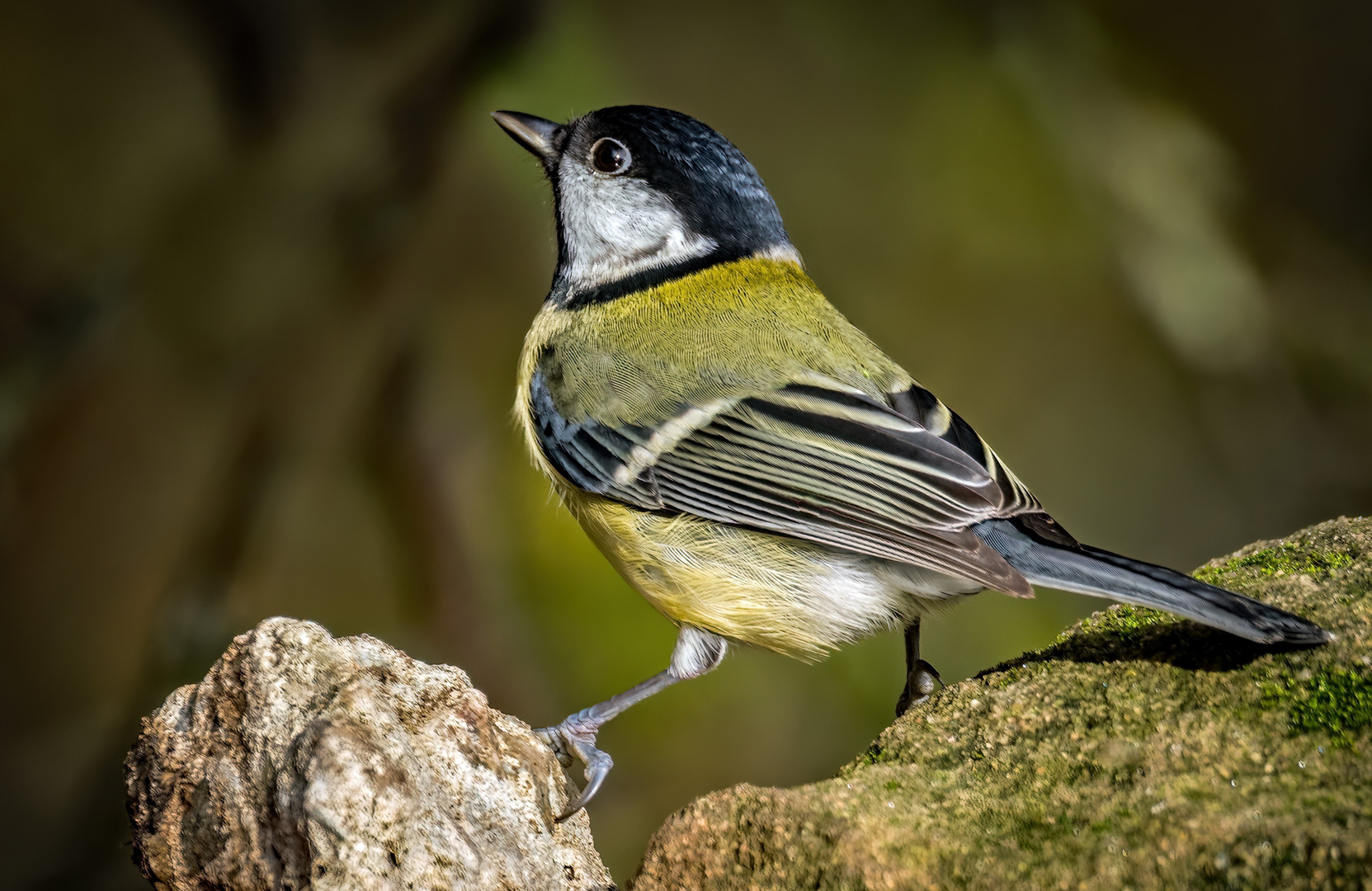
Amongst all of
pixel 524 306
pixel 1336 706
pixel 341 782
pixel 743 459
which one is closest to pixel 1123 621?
pixel 1336 706

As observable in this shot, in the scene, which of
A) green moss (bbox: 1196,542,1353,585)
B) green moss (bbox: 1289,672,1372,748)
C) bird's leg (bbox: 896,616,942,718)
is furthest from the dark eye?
green moss (bbox: 1289,672,1372,748)

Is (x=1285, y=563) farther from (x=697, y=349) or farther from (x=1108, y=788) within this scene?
(x=697, y=349)

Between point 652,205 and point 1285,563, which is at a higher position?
point 652,205

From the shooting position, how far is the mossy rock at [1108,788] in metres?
1.26

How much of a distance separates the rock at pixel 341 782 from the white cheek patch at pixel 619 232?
1.27 metres

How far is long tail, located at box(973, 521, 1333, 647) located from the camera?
1.57 meters

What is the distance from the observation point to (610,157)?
2750mm

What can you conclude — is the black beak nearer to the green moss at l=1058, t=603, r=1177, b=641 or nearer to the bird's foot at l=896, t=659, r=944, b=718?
the bird's foot at l=896, t=659, r=944, b=718

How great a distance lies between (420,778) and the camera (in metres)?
1.54

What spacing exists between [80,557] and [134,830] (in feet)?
7.31

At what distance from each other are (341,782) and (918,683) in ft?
4.81

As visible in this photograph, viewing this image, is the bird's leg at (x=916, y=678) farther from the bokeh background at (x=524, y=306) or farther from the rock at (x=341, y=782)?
the bokeh background at (x=524, y=306)

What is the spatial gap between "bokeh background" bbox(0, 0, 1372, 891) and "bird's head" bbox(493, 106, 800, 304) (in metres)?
0.31

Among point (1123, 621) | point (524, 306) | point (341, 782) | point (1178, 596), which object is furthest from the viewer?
point (524, 306)
